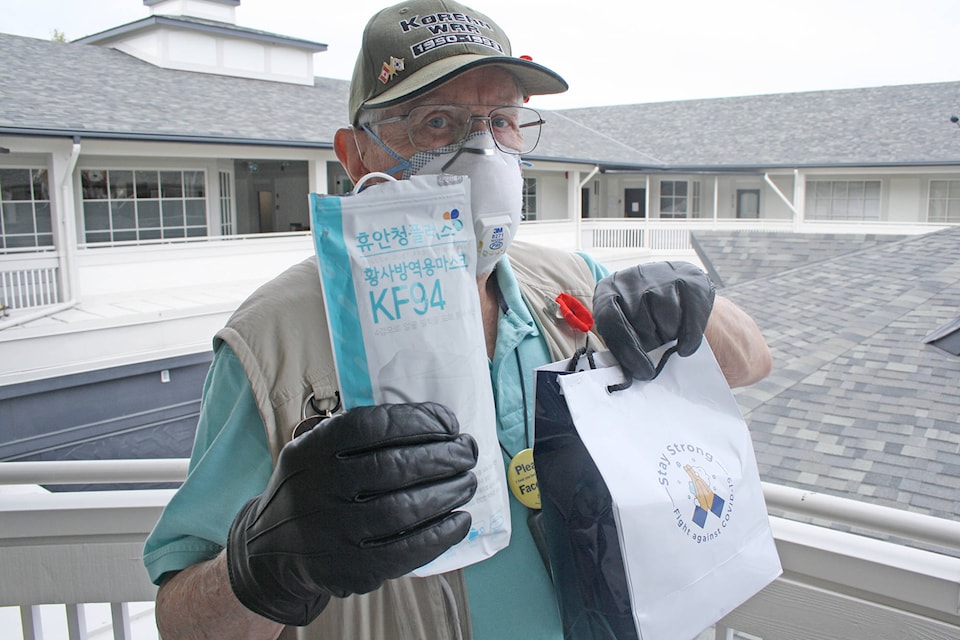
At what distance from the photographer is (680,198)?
1895 cm

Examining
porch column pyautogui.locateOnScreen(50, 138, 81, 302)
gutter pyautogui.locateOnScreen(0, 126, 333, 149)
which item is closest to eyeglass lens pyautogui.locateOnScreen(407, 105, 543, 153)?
gutter pyautogui.locateOnScreen(0, 126, 333, 149)

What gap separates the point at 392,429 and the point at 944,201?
18384 millimetres

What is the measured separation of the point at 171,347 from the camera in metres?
8.37

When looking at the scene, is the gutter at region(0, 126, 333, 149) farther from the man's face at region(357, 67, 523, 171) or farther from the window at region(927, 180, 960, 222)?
the window at region(927, 180, 960, 222)

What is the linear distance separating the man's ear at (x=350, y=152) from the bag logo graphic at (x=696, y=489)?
1.94ft

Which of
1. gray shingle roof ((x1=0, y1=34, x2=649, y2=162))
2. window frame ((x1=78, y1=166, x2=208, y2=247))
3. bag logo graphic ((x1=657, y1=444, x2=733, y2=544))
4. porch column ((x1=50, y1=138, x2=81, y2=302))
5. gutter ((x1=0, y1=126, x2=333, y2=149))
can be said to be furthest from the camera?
window frame ((x1=78, y1=166, x2=208, y2=247))

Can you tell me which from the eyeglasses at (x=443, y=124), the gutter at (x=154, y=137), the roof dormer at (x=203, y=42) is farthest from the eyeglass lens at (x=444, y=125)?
the roof dormer at (x=203, y=42)

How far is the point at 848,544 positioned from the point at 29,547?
4.72 feet

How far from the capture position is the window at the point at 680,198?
743 inches

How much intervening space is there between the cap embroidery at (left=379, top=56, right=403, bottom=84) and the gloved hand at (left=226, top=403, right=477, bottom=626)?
491 millimetres

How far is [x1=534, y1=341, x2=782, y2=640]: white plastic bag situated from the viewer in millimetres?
801

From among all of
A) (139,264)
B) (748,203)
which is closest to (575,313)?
(139,264)

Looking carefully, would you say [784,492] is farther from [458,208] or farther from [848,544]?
[458,208]

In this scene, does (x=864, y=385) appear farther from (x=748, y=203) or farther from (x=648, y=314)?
(x=748, y=203)
